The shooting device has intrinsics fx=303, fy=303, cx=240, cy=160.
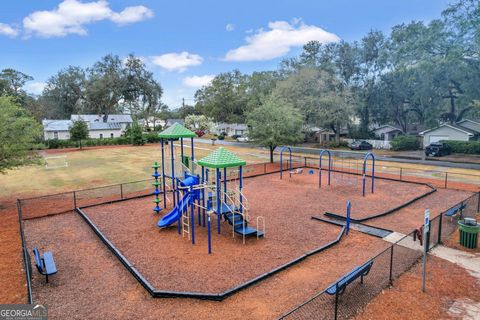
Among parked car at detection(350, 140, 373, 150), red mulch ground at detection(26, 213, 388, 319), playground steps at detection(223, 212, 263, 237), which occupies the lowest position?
red mulch ground at detection(26, 213, 388, 319)

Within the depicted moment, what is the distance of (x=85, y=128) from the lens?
49719mm

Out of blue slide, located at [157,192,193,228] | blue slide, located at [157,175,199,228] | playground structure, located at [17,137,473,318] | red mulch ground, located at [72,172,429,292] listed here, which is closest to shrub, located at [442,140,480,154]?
red mulch ground, located at [72,172,429,292]

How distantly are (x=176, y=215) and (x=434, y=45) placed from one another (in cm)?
4367

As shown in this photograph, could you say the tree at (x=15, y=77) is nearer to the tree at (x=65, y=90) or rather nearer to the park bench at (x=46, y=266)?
the tree at (x=65, y=90)

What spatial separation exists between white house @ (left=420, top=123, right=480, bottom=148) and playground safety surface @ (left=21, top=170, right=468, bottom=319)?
2729 cm

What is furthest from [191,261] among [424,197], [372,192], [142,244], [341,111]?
[341,111]

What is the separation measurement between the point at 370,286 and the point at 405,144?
129 feet

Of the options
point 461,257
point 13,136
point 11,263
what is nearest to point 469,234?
point 461,257

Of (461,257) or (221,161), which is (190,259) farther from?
(461,257)

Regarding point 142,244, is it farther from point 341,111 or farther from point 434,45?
point 434,45

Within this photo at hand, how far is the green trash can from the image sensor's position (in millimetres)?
10250

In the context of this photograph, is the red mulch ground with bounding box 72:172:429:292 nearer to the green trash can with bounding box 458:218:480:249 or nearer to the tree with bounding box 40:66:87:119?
the green trash can with bounding box 458:218:480:249

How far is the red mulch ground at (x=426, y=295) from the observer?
6.90 m

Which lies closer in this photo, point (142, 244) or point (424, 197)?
point (142, 244)
